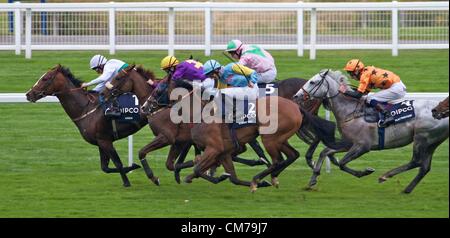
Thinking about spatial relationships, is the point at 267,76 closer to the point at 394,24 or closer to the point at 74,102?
the point at 74,102

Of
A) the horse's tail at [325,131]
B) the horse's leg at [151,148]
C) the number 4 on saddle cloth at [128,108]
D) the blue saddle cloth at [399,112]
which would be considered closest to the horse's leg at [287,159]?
the horse's tail at [325,131]

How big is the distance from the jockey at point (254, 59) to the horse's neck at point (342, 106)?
1115 millimetres

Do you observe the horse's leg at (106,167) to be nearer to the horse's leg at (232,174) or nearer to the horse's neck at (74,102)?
the horse's neck at (74,102)

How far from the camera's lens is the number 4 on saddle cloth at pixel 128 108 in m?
13.3

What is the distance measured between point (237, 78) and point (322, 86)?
973 millimetres

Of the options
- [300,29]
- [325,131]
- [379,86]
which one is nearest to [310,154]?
[325,131]

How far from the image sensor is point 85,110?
1338 centimetres

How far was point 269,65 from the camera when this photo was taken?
45.6 feet

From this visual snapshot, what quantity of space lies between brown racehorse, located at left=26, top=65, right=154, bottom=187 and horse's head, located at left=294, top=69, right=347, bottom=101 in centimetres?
173

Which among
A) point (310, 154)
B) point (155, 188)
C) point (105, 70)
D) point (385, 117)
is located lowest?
point (155, 188)
